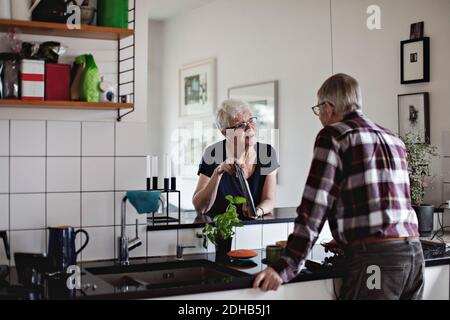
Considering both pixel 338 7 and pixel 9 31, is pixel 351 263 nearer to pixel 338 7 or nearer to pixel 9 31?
pixel 9 31

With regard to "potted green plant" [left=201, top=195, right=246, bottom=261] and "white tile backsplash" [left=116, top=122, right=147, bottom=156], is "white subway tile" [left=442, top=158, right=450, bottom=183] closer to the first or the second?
"potted green plant" [left=201, top=195, right=246, bottom=261]

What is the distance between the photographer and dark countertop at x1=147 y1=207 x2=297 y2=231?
8.01 feet

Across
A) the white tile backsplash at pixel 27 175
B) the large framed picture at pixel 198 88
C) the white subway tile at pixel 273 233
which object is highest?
the large framed picture at pixel 198 88

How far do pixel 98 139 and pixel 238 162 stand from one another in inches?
31.3

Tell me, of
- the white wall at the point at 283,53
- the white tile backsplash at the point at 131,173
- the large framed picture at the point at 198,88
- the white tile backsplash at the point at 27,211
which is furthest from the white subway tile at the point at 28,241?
the large framed picture at the point at 198,88

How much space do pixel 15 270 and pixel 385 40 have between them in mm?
2294

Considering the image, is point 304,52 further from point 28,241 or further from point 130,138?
point 28,241

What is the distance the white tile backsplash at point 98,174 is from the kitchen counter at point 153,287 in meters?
0.30

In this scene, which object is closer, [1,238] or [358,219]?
[358,219]

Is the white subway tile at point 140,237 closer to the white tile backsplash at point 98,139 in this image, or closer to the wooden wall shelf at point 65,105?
the white tile backsplash at point 98,139

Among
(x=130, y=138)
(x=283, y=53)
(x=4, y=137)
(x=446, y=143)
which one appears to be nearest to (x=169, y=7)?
(x=283, y=53)

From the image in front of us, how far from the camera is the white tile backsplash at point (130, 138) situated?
→ 2352mm
